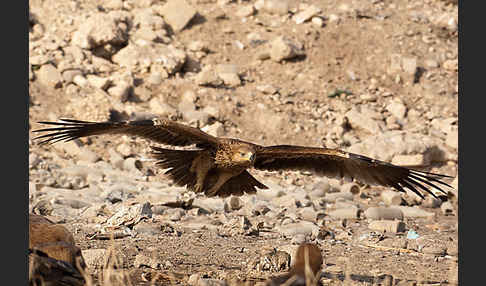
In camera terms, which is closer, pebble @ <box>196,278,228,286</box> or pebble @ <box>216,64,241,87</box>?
pebble @ <box>196,278,228,286</box>

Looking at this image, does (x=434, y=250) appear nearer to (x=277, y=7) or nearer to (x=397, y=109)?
(x=397, y=109)

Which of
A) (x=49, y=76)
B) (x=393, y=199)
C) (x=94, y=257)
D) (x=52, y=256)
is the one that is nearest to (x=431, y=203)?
(x=393, y=199)

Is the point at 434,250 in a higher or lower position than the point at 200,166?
lower

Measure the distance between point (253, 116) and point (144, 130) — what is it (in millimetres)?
6730

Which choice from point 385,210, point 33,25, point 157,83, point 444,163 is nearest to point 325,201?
point 385,210

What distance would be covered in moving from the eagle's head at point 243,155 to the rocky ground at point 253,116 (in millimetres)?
999

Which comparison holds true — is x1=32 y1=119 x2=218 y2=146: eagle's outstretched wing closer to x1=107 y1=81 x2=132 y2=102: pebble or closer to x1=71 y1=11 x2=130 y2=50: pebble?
x1=107 y1=81 x2=132 y2=102: pebble

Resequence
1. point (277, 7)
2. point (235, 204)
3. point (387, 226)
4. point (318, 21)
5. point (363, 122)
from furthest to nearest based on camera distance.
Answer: point (277, 7), point (318, 21), point (363, 122), point (235, 204), point (387, 226)

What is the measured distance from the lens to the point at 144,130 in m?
7.60

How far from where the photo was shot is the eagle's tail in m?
8.23

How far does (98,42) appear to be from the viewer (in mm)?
14320

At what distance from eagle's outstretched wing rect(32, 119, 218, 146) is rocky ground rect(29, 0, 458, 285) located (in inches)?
45.1

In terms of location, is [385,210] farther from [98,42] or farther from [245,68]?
[98,42]

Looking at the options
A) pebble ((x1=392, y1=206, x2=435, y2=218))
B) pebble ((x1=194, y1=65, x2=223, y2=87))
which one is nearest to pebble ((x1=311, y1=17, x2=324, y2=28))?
pebble ((x1=194, y1=65, x2=223, y2=87))
